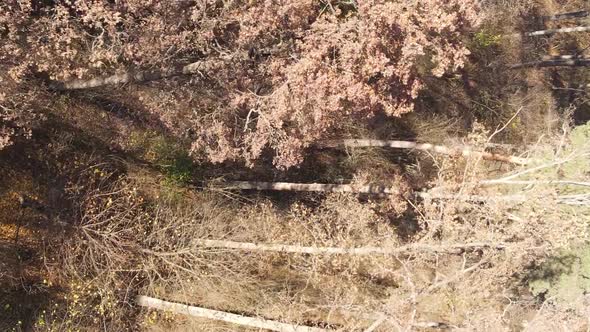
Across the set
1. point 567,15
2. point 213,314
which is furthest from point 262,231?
point 567,15

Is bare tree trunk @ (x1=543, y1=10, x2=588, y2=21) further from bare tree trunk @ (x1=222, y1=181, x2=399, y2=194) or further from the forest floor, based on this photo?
bare tree trunk @ (x1=222, y1=181, x2=399, y2=194)

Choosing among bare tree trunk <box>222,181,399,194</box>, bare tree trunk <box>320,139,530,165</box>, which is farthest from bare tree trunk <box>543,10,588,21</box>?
bare tree trunk <box>222,181,399,194</box>

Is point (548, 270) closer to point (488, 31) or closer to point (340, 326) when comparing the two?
point (340, 326)

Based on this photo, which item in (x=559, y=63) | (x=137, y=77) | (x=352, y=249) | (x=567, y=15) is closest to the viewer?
(x=137, y=77)

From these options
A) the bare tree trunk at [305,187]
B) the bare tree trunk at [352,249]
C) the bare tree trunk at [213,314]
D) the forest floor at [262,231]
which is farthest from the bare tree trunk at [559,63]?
the bare tree trunk at [213,314]

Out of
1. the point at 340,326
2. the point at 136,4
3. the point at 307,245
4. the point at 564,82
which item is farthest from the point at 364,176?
the point at 564,82

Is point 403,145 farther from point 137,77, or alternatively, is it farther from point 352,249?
point 137,77
